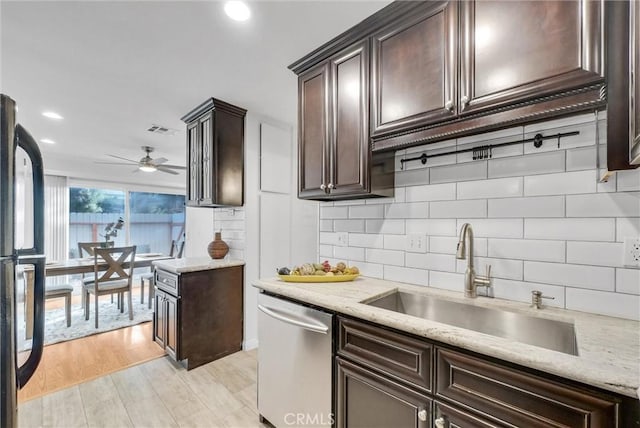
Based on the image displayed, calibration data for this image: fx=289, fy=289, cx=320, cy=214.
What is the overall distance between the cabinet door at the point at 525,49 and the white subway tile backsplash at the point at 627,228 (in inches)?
23.0

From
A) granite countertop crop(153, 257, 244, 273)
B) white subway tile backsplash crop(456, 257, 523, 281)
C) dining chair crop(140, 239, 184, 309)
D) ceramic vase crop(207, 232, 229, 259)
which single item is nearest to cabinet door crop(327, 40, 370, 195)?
white subway tile backsplash crop(456, 257, 523, 281)

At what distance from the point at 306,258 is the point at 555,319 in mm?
2674

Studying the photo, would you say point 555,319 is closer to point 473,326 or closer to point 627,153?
point 473,326

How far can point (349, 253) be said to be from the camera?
84.7 inches

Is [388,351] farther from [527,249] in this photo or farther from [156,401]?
[156,401]

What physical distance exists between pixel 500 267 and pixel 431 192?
54cm

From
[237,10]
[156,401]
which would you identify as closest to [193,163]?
[237,10]

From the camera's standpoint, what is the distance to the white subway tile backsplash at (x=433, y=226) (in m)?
1.65

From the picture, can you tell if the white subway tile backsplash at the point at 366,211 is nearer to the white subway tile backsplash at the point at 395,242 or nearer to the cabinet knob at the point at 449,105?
the white subway tile backsplash at the point at 395,242

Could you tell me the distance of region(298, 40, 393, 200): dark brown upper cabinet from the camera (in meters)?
1.72

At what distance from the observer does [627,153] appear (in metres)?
0.96

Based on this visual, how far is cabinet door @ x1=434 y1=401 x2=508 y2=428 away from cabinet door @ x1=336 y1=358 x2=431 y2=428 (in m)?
0.04

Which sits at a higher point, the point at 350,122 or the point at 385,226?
the point at 350,122

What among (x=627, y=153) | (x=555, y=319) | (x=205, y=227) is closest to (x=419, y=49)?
(x=627, y=153)
